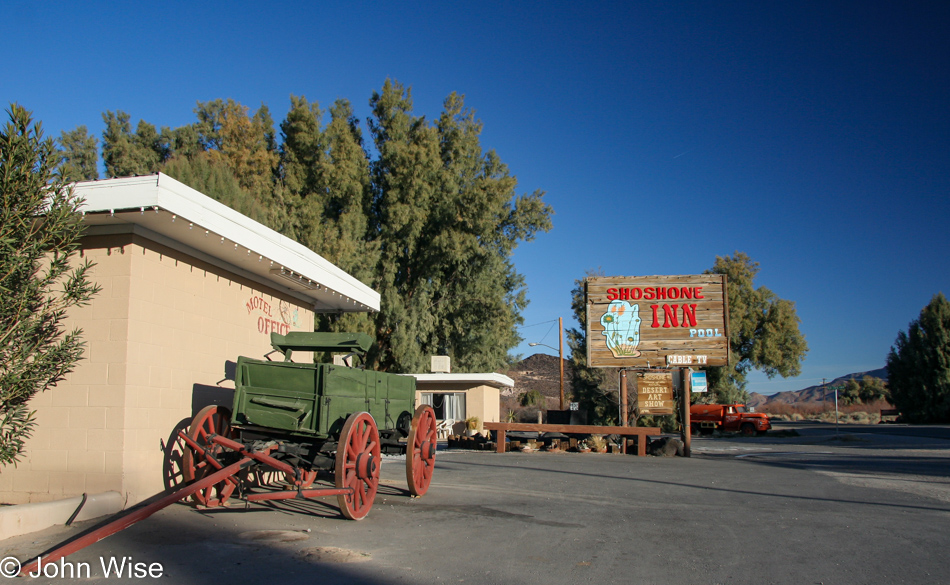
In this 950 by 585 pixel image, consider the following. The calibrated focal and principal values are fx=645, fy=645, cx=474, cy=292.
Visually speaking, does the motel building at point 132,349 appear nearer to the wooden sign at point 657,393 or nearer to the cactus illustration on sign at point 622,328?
the cactus illustration on sign at point 622,328

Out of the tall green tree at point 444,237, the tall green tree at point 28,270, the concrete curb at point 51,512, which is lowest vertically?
the concrete curb at point 51,512

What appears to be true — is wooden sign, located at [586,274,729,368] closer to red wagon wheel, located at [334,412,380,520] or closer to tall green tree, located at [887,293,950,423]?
red wagon wheel, located at [334,412,380,520]

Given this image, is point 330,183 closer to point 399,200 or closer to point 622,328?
point 399,200

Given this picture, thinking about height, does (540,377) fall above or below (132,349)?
below

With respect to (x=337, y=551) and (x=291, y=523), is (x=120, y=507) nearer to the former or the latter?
(x=291, y=523)

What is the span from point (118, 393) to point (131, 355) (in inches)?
17.5

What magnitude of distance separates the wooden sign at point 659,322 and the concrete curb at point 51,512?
44.6 ft

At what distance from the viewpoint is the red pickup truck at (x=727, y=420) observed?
3684cm

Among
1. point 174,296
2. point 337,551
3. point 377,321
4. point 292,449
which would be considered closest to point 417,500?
point 292,449

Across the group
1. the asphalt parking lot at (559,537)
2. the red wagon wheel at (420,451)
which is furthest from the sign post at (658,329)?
the red wagon wheel at (420,451)

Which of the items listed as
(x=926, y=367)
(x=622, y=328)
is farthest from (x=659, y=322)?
(x=926, y=367)

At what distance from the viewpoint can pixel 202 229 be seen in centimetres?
782

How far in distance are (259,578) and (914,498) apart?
965 cm

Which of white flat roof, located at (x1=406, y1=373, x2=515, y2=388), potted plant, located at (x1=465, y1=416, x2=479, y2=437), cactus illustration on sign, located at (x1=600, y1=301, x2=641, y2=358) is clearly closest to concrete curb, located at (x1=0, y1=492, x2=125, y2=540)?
cactus illustration on sign, located at (x1=600, y1=301, x2=641, y2=358)
